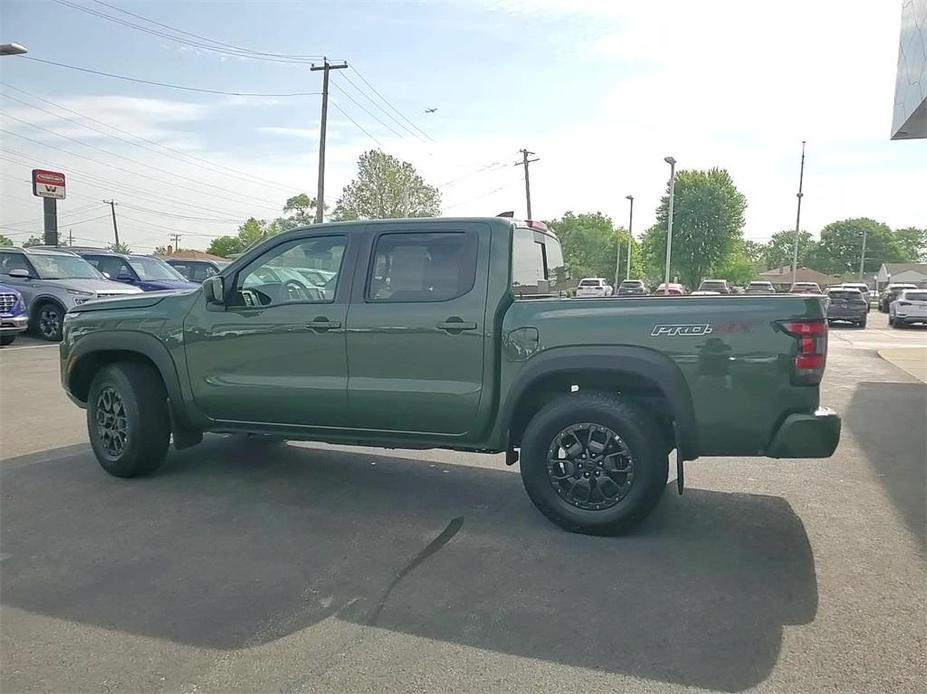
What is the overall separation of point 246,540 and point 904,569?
12.2 ft

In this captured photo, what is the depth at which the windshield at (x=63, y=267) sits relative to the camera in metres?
15.1

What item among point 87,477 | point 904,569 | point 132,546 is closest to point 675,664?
point 904,569

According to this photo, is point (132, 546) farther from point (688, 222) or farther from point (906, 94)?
point (688, 222)

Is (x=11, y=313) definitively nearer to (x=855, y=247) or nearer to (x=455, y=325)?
(x=455, y=325)

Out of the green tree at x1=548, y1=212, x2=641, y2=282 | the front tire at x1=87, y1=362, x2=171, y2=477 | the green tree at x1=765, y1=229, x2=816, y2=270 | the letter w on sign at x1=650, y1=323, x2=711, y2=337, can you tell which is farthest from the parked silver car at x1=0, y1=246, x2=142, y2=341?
the green tree at x1=765, y1=229, x2=816, y2=270

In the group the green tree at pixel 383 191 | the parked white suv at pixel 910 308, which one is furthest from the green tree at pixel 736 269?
the parked white suv at pixel 910 308

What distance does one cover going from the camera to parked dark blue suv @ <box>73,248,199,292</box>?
56.0ft

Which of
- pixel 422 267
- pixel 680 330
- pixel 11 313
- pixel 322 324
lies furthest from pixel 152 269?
pixel 680 330

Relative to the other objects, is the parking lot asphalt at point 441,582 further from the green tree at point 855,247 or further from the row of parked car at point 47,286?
the green tree at point 855,247

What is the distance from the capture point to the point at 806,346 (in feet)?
12.7

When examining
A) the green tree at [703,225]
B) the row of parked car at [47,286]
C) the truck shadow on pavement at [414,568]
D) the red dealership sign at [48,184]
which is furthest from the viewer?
the green tree at [703,225]

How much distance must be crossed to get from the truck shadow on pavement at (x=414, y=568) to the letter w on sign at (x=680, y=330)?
4.10 ft

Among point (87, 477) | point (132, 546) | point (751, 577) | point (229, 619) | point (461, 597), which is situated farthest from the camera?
point (87, 477)

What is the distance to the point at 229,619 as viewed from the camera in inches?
130
